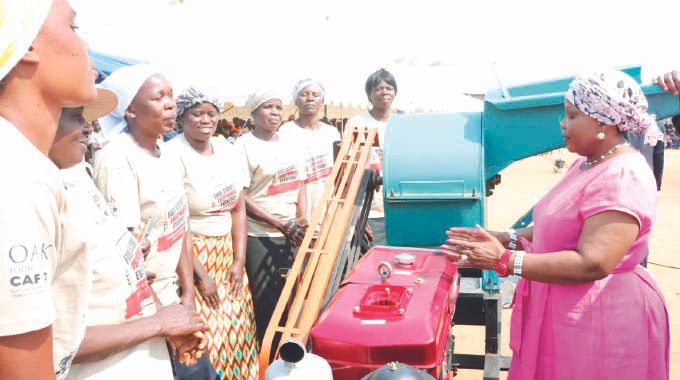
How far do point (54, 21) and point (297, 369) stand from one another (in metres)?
1.16

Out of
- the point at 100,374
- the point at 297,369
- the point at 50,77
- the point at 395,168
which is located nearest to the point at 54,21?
the point at 50,77

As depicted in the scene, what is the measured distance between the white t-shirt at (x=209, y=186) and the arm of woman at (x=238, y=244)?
0.10 meters

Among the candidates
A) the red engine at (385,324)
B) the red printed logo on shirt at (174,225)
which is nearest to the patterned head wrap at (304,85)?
the red printed logo on shirt at (174,225)

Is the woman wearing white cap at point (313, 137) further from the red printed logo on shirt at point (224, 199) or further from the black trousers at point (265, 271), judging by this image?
the red printed logo on shirt at point (224, 199)

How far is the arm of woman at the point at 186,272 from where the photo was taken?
2.70m

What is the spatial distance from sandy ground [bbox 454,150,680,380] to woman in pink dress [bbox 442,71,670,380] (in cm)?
209

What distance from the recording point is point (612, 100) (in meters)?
1.98

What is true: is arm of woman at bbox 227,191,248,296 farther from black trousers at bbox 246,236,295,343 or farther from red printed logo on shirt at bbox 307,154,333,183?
red printed logo on shirt at bbox 307,154,333,183

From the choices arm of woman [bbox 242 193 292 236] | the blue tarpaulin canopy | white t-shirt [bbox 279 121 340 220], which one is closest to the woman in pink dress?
arm of woman [bbox 242 193 292 236]

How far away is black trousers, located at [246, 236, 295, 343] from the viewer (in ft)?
11.8

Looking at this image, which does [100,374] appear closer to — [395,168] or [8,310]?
[8,310]

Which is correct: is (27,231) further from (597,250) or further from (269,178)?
(269,178)

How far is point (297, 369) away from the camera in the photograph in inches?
66.9

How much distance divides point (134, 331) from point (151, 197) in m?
0.99
